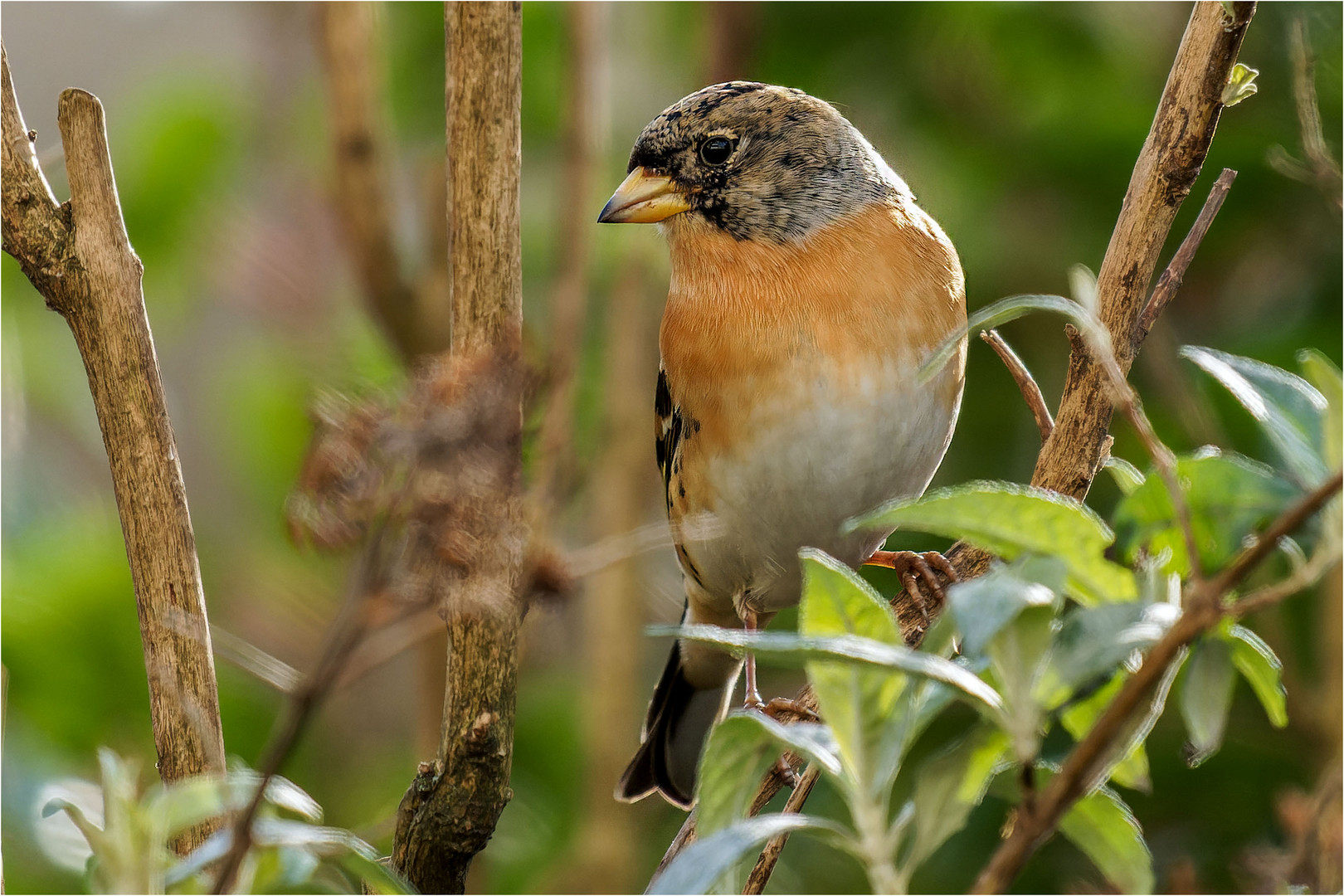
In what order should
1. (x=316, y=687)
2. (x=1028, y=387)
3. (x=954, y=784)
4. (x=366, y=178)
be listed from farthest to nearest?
(x=366, y=178)
(x=1028, y=387)
(x=954, y=784)
(x=316, y=687)

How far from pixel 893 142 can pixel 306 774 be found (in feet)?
4.46

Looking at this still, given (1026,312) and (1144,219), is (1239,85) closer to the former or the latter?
(1144,219)

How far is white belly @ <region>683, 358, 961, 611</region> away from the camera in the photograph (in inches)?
54.4

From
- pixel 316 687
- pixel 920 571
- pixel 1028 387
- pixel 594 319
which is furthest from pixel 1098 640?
pixel 594 319

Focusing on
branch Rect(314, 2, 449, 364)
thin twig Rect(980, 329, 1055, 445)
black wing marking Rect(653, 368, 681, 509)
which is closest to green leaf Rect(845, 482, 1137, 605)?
thin twig Rect(980, 329, 1055, 445)

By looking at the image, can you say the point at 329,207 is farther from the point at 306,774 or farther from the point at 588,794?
the point at 588,794

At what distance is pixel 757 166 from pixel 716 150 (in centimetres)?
5

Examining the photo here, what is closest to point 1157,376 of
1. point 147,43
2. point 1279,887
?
point 1279,887

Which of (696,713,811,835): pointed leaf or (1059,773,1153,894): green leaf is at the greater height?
(696,713,811,835): pointed leaf

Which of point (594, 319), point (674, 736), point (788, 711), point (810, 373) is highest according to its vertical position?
point (810, 373)

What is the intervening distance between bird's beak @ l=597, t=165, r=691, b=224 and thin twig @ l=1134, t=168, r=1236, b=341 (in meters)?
0.69

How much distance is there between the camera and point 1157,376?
6.15 ft

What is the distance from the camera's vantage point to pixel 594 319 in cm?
242

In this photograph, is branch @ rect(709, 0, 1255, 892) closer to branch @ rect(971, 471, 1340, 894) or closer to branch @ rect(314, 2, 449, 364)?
branch @ rect(971, 471, 1340, 894)
